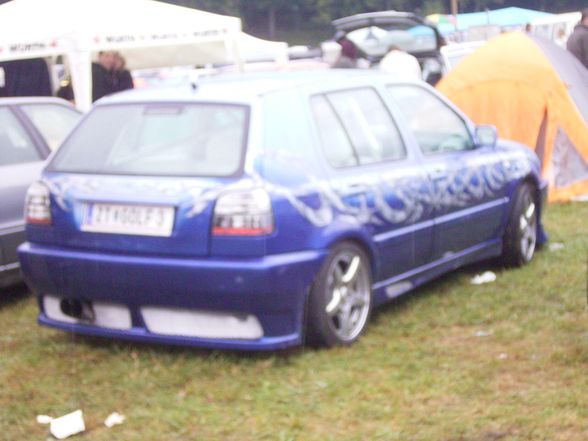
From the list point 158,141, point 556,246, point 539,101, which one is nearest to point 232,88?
point 158,141

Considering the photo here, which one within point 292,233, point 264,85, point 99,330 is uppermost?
point 264,85

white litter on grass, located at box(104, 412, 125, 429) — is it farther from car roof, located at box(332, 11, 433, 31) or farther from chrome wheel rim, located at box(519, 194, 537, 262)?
car roof, located at box(332, 11, 433, 31)

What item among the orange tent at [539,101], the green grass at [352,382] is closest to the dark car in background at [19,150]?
the green grass at [352,382]

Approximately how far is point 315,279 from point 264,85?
108 centimetres

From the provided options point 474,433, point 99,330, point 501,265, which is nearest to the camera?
point 474,433

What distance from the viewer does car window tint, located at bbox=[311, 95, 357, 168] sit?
5.36 m

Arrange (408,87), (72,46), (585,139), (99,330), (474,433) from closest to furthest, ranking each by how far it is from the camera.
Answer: (474,433), (99,330), (408,87), (585,139), (72,46)

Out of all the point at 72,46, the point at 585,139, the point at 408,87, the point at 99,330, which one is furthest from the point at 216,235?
the point at 72,46

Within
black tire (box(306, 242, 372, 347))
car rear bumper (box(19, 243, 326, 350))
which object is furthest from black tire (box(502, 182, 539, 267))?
car rear bumper (box(19, 243, 326, 350))

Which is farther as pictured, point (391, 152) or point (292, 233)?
point (391, 152)

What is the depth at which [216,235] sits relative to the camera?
476cm

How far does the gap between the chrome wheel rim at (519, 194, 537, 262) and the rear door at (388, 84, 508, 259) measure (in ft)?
0.95

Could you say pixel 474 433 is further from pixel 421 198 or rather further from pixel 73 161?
pixel 73 161

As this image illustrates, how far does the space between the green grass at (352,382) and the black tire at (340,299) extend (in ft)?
0.29
